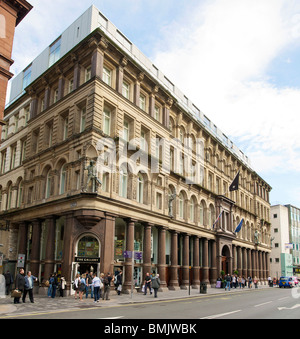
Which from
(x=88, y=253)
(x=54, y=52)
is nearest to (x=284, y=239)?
(x=88, y=253)

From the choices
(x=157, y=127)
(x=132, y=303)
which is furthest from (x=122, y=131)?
(x=132, y=303)

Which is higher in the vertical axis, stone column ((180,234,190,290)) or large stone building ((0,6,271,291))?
large stone building ((0,6,271,291))

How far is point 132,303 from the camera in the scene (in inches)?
824

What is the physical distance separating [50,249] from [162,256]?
411 inches

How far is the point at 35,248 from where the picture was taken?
29.6m

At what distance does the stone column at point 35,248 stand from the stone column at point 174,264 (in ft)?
41.9

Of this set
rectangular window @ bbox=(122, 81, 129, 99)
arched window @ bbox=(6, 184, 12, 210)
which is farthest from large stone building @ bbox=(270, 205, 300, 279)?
arched window @ bbox=(6, 184, 12, 210)

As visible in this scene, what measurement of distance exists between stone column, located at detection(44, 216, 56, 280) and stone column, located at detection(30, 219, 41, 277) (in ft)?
7.09

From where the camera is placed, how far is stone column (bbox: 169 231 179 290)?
3369cm

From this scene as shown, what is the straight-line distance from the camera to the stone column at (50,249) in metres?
27.0

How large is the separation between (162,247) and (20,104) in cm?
2256

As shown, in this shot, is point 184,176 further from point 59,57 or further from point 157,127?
point 59,57

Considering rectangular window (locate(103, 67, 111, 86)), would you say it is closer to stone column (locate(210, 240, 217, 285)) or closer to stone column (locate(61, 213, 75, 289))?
stone column (locate(61, 213, 75, 289))

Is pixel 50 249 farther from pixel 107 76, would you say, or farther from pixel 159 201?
pixel 107 76
